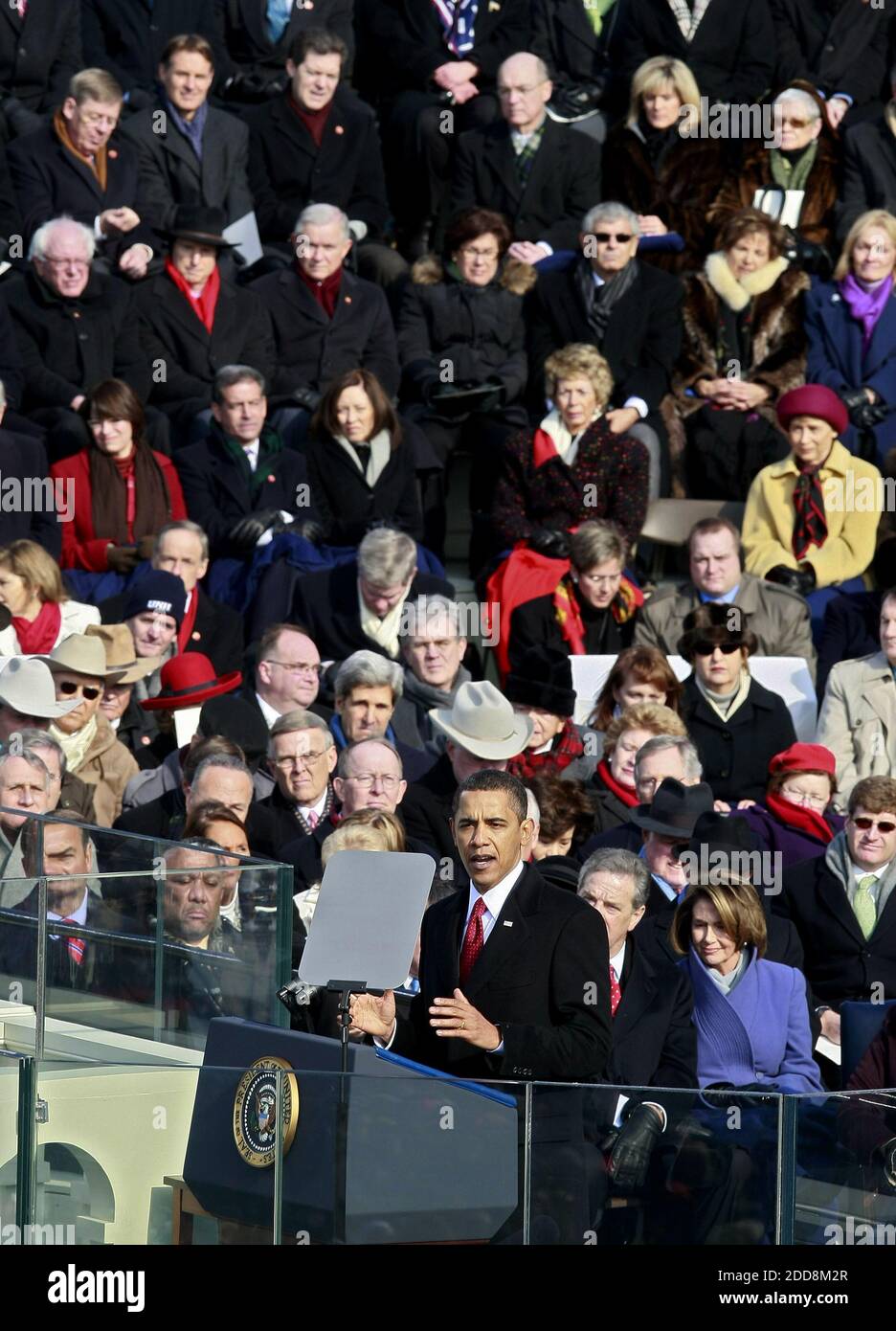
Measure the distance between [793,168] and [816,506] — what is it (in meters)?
2.84

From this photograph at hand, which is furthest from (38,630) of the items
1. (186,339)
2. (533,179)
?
(533,179)

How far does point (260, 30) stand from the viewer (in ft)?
48.8

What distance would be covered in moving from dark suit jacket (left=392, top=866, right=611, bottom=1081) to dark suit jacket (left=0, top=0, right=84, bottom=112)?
334 inches

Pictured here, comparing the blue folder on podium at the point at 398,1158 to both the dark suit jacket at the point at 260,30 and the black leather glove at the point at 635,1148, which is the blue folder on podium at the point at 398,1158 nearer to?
the black leather glove at the point at 635,1148

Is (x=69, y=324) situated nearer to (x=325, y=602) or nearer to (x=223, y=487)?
(x=223, y=487)

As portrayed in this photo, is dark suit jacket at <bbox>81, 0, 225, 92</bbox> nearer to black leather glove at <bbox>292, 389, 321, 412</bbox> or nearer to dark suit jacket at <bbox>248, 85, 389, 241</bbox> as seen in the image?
dark suit jacket at <bbox>248, 85, 389, 241</bbox>

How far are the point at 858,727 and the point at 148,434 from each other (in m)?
3.57

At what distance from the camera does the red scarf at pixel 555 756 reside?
9.89 m

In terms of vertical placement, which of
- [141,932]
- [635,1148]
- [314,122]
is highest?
[314,122]

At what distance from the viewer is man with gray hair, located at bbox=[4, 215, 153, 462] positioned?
12.3 meters

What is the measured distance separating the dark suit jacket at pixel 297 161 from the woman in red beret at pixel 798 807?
5.16 metres

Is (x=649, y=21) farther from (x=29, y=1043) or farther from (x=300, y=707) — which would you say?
(x=29, y=1043)

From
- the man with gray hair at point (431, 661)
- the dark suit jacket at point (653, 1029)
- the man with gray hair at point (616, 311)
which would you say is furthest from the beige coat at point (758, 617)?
the dark suit jacket at point (653, 1029)

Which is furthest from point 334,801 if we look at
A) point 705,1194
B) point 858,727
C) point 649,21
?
point 649,21
